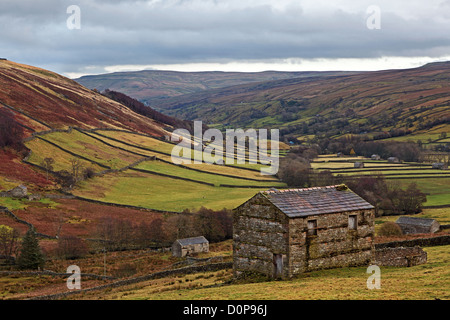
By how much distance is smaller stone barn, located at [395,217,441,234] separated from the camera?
64688 millimetres

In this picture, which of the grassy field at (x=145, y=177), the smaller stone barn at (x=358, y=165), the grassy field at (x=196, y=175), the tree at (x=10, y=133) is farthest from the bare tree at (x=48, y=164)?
the smaller stone barn at (x=358, y=165)

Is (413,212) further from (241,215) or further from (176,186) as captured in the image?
(241,215)

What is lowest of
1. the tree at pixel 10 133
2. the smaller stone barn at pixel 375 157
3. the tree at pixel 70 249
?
the tree at pixel 70 249

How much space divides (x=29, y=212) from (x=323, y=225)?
2517 inches

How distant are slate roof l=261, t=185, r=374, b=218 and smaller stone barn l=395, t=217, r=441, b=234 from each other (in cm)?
3705

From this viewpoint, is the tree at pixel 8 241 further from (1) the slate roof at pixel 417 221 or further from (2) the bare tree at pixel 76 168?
(1) the slate roof at pixel 417 221

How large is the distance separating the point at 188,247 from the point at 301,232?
131 ft

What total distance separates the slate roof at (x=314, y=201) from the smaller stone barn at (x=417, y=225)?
3705cm

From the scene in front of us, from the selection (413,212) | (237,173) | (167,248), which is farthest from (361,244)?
(237,173)

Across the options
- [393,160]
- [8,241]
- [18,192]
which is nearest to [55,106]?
[18,192]

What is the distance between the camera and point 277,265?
2977cm

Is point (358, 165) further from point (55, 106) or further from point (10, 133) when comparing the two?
point (55, 106)

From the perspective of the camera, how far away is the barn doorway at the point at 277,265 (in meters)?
29.5

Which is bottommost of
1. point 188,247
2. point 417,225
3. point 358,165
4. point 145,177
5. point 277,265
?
point 188,247
